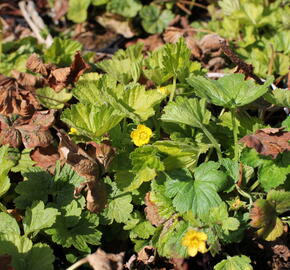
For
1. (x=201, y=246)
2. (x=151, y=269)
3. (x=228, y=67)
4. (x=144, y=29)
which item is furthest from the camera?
(x=144, y=29)

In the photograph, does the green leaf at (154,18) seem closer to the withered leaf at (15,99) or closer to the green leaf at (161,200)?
the withered leaf at (15,99)

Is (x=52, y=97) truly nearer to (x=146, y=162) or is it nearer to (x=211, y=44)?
(x=146, y=162)

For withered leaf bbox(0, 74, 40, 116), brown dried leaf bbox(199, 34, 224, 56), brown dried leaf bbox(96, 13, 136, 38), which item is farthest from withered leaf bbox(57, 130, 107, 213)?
brown dried leaf bbox(96, 13, 136, 38)

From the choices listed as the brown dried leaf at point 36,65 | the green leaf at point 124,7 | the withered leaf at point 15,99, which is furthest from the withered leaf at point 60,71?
the green leaf at point 124,7

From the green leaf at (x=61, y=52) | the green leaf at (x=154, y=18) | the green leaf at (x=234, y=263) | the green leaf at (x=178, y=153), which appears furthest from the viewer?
the green leaf at (x=154, y=18)

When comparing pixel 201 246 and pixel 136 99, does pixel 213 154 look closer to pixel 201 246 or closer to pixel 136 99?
pixel 136 99

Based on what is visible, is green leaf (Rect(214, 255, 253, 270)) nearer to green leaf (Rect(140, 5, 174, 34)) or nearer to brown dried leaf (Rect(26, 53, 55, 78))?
brown dried leaf (Rect(26, 53, 55, 78))

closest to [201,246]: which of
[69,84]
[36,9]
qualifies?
[69,84]
